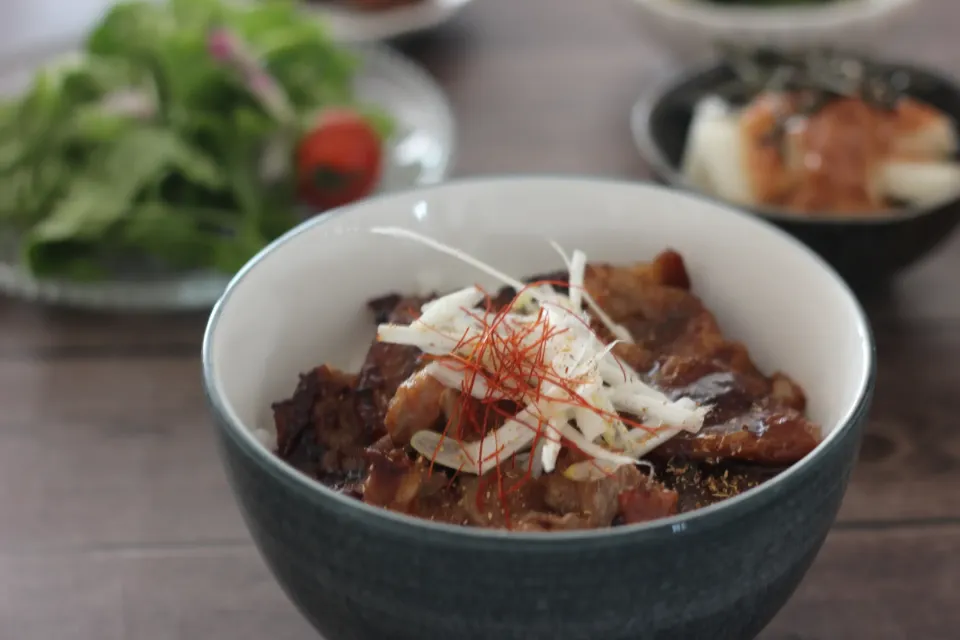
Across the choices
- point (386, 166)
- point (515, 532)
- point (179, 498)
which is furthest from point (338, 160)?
point (515, 532)

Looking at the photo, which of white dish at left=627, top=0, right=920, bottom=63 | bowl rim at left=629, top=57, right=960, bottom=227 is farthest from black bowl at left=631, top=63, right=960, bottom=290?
white dish at left=627, top=0, right=920, bottom=63

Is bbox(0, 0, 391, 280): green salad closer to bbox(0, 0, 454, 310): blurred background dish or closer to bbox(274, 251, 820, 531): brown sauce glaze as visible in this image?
bbox(0, 0, 454, 310): blurred background dish

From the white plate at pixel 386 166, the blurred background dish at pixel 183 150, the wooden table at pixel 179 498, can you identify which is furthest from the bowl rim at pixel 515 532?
the blurred background dish at pixel 183 150

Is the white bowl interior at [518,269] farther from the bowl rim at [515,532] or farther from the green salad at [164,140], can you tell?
the green salad at [164,140]

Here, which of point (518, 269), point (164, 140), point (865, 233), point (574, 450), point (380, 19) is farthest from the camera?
point (380, 19)

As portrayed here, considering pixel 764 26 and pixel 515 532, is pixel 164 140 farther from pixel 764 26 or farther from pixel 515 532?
pixel 515 532

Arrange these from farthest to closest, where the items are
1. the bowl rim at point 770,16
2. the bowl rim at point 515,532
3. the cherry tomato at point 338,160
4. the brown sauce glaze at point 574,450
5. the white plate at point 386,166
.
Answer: the bowl rim at point 770,16
the cherry tomato at point 338,160
the white plate at point 386,166
the brown sauce glaze at point 574,450
the bowl rim at point 515,532
